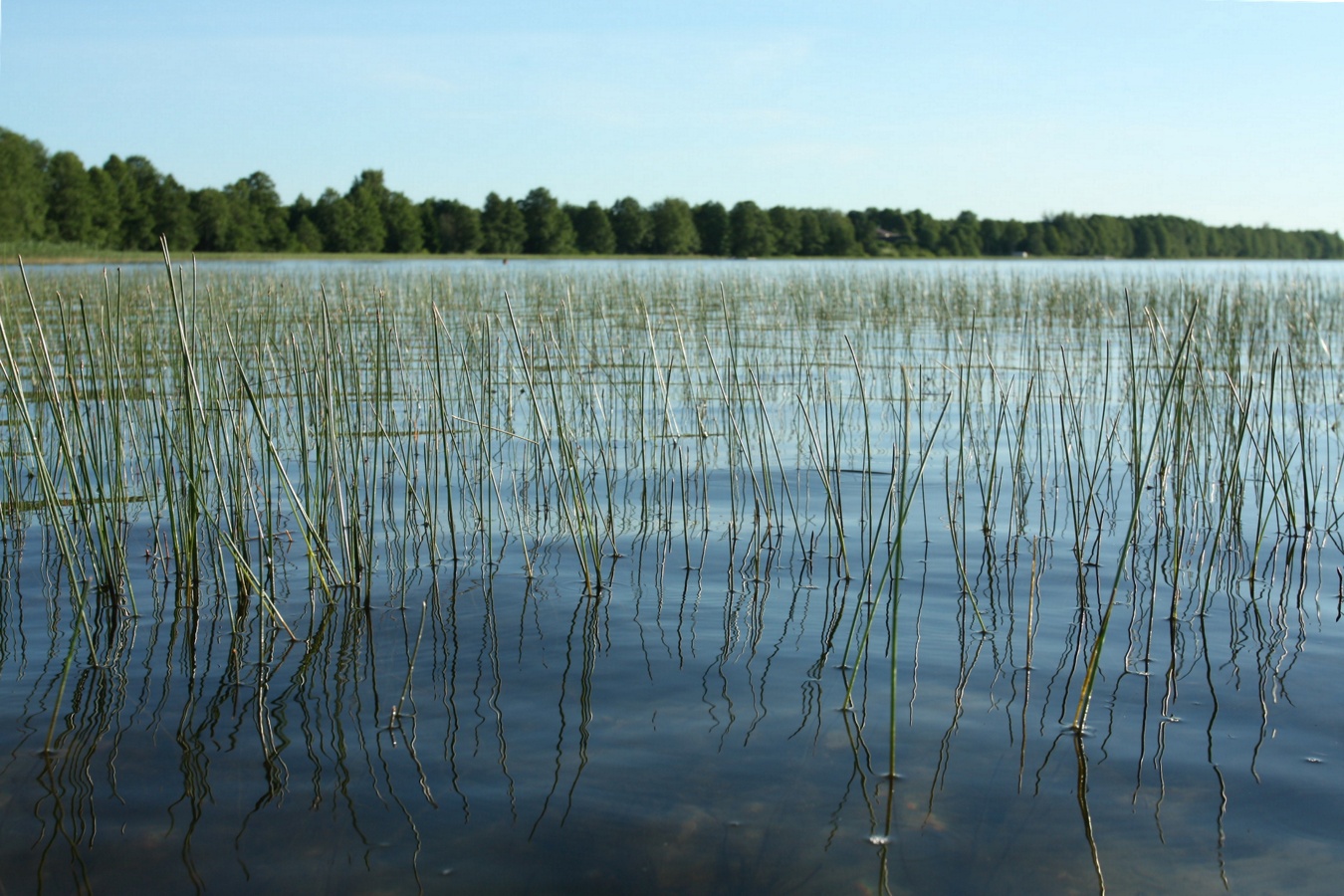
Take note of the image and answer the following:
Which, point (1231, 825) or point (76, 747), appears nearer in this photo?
point (1231, 825)

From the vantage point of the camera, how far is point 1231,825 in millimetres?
1595

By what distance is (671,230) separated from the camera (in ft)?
189

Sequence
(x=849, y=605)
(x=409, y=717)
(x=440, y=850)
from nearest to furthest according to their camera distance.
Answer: (x=440, y=850), (x=409, y=717), (x=849, y=605)

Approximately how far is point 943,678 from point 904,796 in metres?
0.51

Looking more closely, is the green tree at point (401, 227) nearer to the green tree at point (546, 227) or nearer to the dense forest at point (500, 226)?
the dense forest at point (500, 226)

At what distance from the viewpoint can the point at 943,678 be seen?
214 cm

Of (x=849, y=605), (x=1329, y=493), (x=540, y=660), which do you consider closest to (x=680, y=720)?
(x=540, y=660)

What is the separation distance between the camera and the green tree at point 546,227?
53.4m

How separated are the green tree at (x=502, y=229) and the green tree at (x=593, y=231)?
15.6 feet

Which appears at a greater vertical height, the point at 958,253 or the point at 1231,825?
the point at 958,253

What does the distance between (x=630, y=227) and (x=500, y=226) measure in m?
8.52

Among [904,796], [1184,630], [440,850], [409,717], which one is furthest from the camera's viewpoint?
[1184,630]

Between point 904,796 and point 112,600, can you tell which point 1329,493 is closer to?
point 904,796

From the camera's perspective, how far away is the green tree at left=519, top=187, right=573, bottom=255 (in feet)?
175
